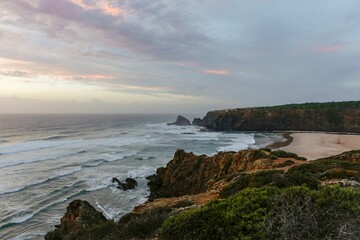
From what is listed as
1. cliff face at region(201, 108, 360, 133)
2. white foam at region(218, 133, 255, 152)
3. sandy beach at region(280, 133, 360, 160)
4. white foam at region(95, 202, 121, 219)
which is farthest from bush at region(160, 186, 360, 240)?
cliff face at region(201, 108, 360, 133)

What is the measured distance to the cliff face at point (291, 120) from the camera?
8069 centimetres

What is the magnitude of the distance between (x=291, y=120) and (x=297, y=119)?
1.75 metres

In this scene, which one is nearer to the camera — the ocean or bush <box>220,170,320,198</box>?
bush <box>220,170,320,198</box>

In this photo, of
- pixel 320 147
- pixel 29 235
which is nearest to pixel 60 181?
pixel 29 235

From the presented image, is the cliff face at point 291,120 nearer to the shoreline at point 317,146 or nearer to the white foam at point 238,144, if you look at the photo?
the shoreline at point 317,146

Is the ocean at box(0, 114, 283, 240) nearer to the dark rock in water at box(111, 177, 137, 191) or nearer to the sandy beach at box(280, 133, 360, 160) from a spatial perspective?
the dark rock in water at box(111, 177, 137, 191)

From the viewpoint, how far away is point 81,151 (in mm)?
50500

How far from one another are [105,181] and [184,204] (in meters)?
21.8

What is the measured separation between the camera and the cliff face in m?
80.7

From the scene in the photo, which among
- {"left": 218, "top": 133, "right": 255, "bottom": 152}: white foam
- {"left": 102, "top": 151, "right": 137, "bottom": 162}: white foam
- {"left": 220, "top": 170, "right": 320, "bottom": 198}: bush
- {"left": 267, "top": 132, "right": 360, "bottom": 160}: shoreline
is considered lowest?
{"left": 102, "top": 151, "right": 137, "bottom": 162}: white foam

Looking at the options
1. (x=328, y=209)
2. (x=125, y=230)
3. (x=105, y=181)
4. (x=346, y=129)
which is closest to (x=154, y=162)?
(x=105, y=181)

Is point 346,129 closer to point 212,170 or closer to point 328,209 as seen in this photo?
point 212,170

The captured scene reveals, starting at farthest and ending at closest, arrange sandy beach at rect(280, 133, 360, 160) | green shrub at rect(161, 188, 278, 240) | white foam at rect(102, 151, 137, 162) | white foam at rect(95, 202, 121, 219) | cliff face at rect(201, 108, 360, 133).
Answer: cliff face at rect(201, 108, 360, 133) < white foam at rect(102, 151, 137, 162) < sandy beach at rect(280, 133, 360, 160) < white foam at rect(95, 202, 121, 219) < green shrub at rect(161, 188, 278, 240)

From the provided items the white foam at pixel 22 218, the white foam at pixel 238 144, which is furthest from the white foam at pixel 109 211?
the white foam at pixel 238 144
